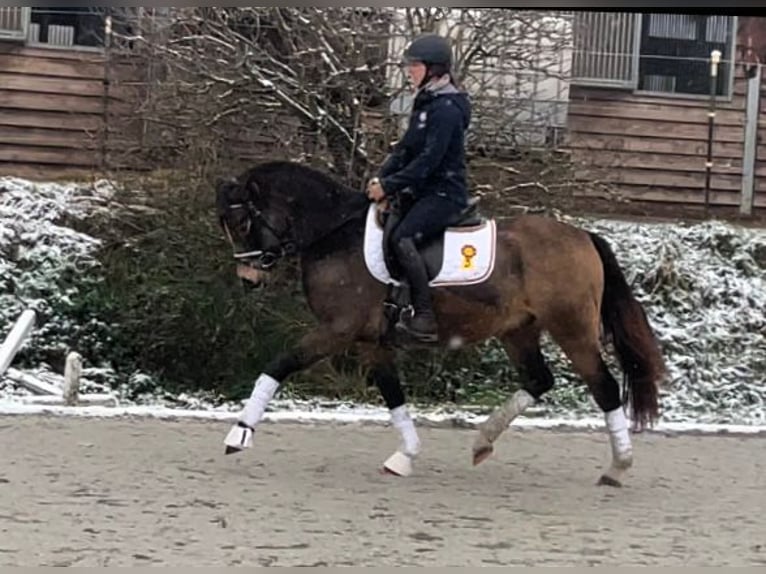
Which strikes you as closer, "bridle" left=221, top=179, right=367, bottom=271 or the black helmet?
the black helmet

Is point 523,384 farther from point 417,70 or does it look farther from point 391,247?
point 417,70

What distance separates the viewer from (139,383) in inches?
538

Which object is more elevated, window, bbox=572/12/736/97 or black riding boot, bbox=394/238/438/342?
window, bbox=572/12/736/97

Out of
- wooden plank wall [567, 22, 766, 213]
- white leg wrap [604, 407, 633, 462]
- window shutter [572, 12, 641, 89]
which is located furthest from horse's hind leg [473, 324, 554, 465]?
wooden plank wall [567, 22, 766, 213]

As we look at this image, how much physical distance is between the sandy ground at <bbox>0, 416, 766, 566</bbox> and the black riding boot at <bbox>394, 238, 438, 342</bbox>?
0.93 metres

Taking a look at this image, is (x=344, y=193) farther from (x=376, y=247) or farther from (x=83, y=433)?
(x=83, y=433)

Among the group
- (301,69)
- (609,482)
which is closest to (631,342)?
(609,482)

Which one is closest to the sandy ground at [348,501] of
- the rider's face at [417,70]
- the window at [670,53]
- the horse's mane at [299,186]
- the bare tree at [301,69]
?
the horse's mane at [299,186]

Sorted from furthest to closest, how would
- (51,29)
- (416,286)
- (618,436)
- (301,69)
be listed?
(51,29) < (301,69) < (618,436) < (416,286)

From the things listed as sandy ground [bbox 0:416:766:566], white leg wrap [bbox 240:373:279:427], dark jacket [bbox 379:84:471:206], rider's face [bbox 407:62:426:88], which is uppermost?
rider's face [bbox 407:62:426:88]

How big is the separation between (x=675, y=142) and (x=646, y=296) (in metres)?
2.84

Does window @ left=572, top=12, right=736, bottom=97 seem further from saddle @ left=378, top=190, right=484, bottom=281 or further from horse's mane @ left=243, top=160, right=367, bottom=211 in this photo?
saddle @ left=378, top=190, right=484, bottom=281

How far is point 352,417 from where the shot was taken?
11367 millimetres

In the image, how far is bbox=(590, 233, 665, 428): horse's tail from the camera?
8.47 metres
